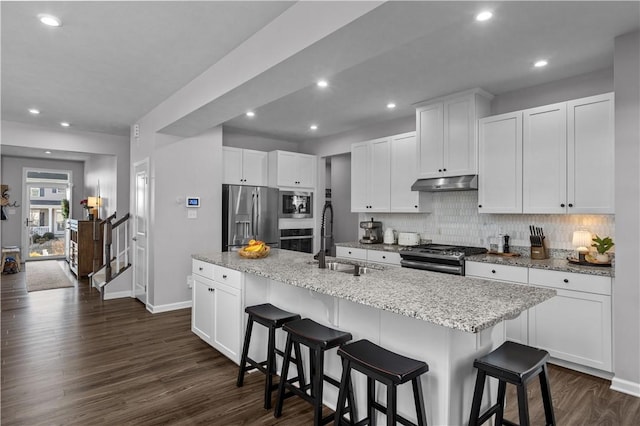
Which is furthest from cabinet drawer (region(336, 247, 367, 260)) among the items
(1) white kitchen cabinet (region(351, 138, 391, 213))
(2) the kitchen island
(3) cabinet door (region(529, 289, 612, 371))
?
(2) the kitchen island

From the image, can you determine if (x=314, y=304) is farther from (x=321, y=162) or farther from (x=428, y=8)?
(x=321, y=162)

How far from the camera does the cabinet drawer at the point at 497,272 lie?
322 cm

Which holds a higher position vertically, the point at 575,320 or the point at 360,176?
the point at 360,176

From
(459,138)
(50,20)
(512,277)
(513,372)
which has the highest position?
(50,20)

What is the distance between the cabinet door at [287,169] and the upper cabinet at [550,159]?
297cm

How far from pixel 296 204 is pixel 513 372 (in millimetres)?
4675

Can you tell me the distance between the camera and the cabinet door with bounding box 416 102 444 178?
412 centimetres

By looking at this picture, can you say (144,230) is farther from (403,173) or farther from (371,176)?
(403,173)

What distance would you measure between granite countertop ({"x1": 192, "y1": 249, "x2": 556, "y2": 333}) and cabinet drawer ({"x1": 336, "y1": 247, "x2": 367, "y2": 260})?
2048mm

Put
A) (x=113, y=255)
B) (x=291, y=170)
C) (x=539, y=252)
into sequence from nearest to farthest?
1. (x=539, y=252)
2. (x=291, y=170)
3. (x=113, y=255)

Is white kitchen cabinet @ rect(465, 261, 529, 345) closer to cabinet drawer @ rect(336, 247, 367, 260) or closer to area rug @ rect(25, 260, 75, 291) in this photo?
cabinet drawer @ rect(336, 247, 367, 260)

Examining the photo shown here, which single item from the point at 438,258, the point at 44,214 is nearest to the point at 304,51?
the point at 438,258

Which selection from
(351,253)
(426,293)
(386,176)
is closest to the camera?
(426,293)

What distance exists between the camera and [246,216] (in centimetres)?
533
